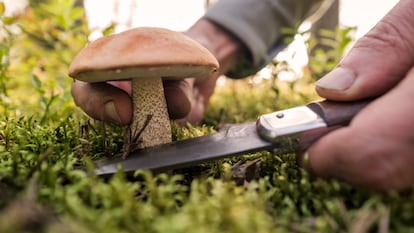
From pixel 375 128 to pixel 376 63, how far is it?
306 millimetres

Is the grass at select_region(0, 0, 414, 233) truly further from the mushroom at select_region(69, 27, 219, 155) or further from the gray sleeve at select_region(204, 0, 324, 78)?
the gray sleeve at select_region(204, 0, 324, 78)

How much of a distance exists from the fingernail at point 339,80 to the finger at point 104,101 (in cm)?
63

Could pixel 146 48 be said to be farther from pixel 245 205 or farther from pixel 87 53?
pixel 245 205

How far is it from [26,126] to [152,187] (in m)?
0.81

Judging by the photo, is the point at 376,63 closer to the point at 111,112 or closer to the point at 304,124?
the point at 304,124

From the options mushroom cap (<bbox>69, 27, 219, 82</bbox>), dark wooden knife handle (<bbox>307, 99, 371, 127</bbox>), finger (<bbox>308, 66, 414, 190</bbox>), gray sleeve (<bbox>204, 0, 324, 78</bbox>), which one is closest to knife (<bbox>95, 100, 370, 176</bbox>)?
dark wooden knife handle (<bbox>307, 99, 371, 127</bbox>)

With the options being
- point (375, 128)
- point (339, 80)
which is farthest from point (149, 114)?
point (375, 128)

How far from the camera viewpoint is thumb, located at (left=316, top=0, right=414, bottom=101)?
106 centimetres

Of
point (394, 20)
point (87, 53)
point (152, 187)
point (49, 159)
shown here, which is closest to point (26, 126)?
point (49, 159)

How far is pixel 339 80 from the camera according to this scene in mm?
1078

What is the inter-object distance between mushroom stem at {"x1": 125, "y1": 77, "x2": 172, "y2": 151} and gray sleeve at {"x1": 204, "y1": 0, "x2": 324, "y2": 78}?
1.15m

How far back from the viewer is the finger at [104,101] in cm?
129

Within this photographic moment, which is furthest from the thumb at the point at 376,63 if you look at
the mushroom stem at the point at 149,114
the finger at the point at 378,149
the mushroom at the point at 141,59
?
the mushroom stem at the point at 149,114

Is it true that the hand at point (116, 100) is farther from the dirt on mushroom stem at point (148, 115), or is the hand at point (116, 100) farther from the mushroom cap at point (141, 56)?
the mushroom cap at point (141, 56)
